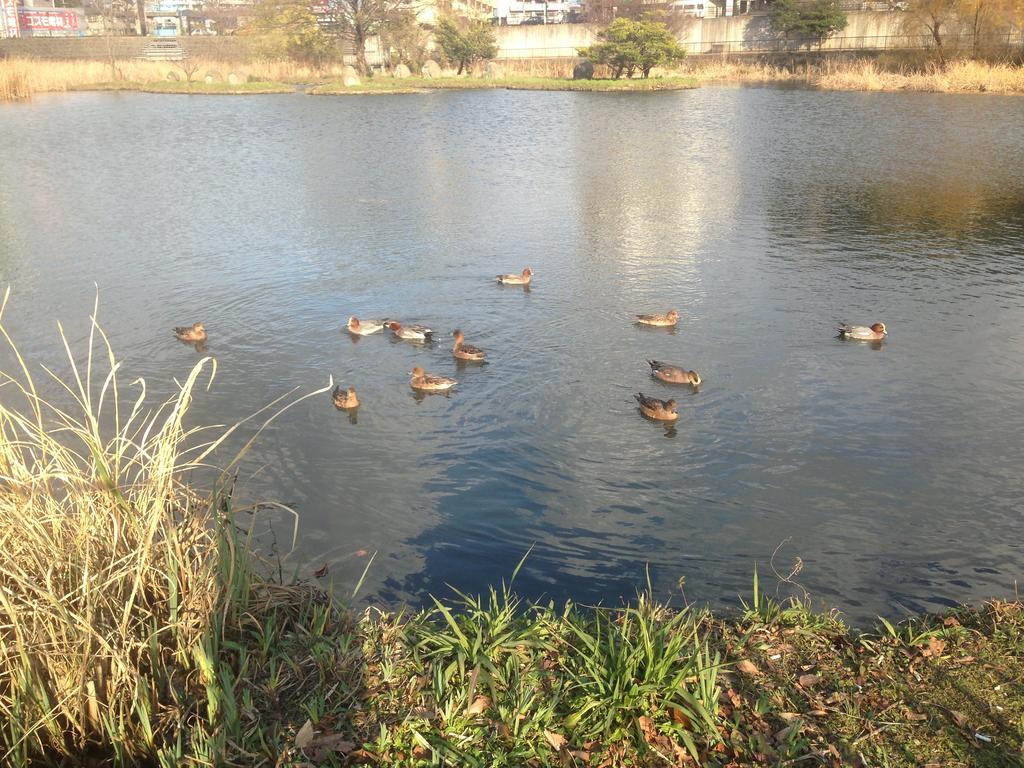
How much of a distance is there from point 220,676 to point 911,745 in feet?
9.98

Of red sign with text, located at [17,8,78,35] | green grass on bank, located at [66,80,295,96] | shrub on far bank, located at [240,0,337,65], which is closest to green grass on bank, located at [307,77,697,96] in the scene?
green grass on bank, located at [66,80,295,96]

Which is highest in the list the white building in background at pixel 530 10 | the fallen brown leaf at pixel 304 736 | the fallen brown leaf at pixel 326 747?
the white building in background at pixel 530 10

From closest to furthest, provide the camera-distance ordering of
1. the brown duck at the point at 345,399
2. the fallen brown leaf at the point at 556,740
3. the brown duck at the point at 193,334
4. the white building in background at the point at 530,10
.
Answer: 1. the fallen brown leaf at the point at 556,740
2. the brown duck at the point at 345,399
3. the brown duck at the point at 193,334
4. the white building in background at the point at 530,10

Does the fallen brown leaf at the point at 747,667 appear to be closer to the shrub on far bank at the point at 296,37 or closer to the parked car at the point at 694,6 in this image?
the shrub on far bank at the point at 296,37

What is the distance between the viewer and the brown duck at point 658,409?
8695 mm

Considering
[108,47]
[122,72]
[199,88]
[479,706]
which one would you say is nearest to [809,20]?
[199,88]

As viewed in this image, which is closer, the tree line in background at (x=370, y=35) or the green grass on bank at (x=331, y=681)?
the green grass on bank at (x=331, y=681)

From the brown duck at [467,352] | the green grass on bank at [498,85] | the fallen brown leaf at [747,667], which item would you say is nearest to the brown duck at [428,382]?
the brown duck at [467,352]

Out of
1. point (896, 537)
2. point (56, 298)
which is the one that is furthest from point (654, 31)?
point (896, 537)

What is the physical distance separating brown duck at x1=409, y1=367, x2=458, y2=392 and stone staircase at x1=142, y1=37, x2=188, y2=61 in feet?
186

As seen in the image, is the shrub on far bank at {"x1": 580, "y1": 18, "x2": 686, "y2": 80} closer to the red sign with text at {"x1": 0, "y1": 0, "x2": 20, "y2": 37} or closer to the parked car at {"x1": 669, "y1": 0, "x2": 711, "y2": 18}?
the parked car at {"x1": 669, "y1": 0, "x2": 711, "y2": 18}

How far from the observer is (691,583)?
20.2 ft

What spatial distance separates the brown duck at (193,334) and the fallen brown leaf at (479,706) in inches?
316

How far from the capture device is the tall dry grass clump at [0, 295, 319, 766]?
11.8 ft
